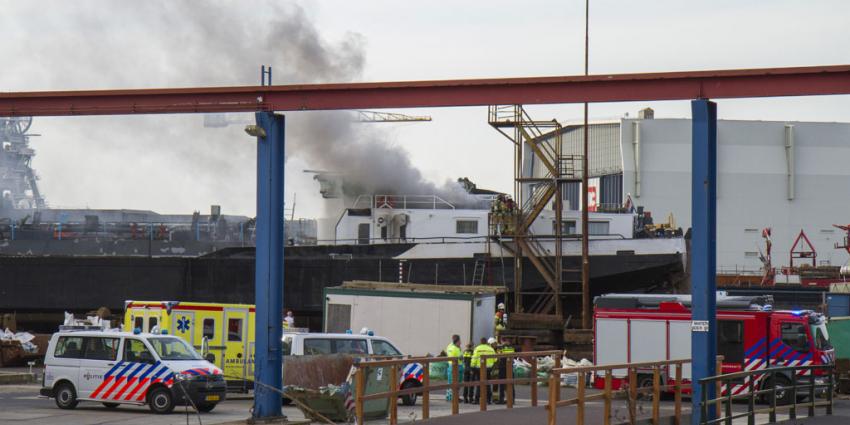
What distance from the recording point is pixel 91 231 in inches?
2083

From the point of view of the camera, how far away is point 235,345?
26.6 meters

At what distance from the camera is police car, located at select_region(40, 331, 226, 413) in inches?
816

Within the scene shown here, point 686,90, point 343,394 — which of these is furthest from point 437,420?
point 686,90

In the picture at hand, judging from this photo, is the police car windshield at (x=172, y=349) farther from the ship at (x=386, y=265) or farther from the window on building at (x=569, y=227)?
the window on building at (x=569, y=227)

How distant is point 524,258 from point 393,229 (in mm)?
5835

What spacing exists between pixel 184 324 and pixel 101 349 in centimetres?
553

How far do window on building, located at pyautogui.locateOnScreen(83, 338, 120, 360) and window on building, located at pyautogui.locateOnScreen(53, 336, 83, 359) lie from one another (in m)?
0.14

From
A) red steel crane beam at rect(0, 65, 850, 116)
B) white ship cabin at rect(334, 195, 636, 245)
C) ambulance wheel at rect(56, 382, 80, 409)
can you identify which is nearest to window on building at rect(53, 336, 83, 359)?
ambulance wheel at rect(56, 382, 80, 409)

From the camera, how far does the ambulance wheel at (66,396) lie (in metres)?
21.2

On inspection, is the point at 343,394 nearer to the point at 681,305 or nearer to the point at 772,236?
the point at 681,305

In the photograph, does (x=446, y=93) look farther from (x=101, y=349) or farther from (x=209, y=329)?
(x=209, y=329)

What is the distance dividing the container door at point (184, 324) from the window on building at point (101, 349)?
5.21 m

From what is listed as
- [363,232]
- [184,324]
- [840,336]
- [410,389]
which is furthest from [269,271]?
[363,232]

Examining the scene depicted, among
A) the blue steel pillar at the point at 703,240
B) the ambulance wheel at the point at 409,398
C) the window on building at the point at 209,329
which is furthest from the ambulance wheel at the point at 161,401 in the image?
the blue steel pillar at the point at 703,240
